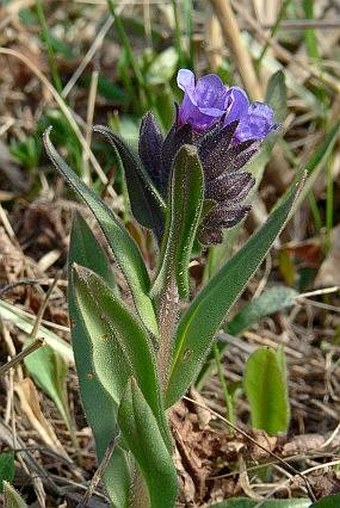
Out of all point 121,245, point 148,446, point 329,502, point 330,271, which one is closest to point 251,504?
point 329,502

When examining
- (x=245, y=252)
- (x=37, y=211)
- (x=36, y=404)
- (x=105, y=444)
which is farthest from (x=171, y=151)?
(x=37, y=211)

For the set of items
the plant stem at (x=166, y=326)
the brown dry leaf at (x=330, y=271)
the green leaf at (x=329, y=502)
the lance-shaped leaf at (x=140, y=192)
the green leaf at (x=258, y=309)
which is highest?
the lance-shaped leaf at (x=140, y=192)

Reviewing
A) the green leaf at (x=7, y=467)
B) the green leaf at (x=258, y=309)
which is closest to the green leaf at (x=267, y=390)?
the green leaf at (x=258, y=309)

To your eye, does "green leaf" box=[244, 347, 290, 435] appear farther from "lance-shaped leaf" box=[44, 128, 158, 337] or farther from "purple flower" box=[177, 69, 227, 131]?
"purple flower" box=[177, 69, 227, 131]

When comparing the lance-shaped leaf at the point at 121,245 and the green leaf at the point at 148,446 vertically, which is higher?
the lance-shaped leaf at the point at 121,245

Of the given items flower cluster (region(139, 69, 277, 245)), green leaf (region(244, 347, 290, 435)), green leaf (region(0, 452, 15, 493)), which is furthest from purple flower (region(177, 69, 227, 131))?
green leaf (region(0, 452, 15, 493))

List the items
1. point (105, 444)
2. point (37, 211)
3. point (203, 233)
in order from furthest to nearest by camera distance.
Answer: point (37, 211), point (105, 444), point (203, 233)

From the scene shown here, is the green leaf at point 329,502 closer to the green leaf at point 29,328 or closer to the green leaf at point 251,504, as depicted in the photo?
the green leaf at point 251,504

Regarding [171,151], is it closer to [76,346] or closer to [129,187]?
[129,187]
